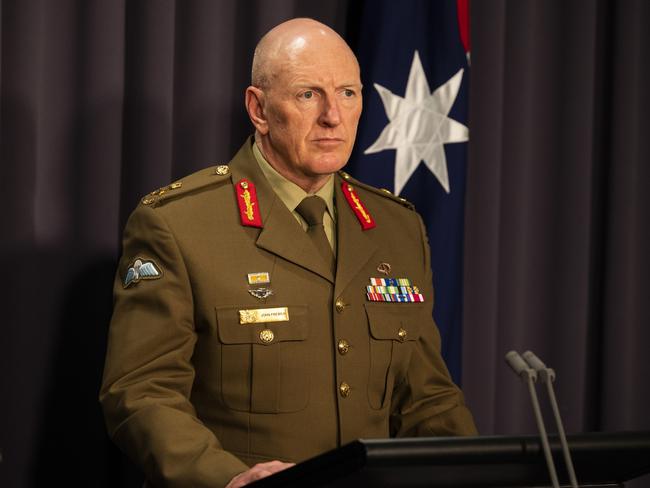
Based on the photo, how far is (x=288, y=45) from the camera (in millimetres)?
2033

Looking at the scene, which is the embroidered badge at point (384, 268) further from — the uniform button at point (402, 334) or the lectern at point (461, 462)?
the lectern at point (461, 462)

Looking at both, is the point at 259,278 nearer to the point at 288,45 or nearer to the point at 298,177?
the point at 298,177

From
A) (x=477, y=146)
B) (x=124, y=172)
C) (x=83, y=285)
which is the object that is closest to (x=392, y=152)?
(x=477, y=146)

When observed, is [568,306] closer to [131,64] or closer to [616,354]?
[616,354]

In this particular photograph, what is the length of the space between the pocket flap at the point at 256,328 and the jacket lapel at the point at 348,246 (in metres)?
0.10

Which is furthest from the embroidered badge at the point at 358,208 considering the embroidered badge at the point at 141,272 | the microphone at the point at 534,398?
the microphone at the point at 534,398

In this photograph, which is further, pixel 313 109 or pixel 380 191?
pixel 380 191

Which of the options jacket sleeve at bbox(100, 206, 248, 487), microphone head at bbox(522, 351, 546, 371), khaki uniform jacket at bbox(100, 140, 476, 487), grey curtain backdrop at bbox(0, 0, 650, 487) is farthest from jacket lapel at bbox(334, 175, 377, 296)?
microphone head at bbox(522, 351, 546, 371)

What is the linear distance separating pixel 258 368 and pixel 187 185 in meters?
0.40

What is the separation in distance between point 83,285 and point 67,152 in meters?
0.29

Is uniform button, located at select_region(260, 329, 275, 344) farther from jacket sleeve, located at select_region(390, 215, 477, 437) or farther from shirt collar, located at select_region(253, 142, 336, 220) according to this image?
jacket sleeve, located at select_region(390, 215, 477, 437)

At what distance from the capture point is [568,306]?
3.01 metres

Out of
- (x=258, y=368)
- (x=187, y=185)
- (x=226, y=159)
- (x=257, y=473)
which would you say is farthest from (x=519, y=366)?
(x=226, y=159)

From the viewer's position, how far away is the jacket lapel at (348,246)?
6.77 feet
